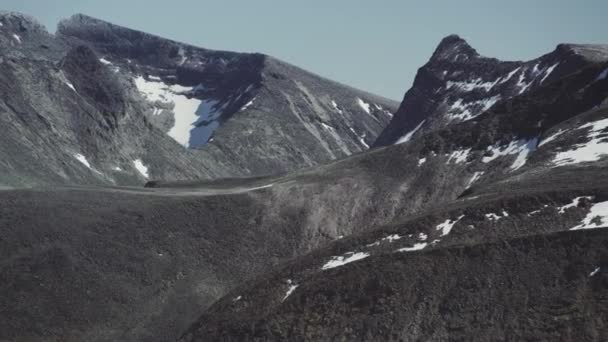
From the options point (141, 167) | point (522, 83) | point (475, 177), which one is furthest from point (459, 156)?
point (141, 167)

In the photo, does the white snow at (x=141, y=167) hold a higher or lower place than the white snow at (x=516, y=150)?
higher

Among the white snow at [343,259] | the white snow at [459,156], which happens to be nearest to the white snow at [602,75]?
the white snow at [459,156]

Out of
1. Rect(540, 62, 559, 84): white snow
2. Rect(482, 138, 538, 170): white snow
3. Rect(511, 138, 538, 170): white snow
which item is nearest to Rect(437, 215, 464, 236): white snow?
Rect(511, 138, 538, 170): white snow

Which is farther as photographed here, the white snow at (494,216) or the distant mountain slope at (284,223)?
the white snow at (494,216)

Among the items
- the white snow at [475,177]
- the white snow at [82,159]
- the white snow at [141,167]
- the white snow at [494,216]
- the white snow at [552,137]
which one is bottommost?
the white snow at [475,177]

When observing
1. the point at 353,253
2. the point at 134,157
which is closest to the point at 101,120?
the point at 134,157

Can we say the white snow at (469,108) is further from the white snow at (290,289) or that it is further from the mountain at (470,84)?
the white snow at (290,289)

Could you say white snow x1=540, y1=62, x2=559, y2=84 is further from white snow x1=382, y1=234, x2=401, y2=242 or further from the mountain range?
white snow x1=382, y1=234, x2=401, y2=242
